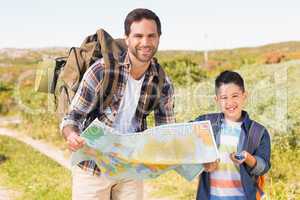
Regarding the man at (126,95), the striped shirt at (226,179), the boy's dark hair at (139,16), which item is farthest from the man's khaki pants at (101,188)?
the boy's dark hair at (139,16)

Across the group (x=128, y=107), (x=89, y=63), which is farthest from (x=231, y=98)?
(x=89, y=63)

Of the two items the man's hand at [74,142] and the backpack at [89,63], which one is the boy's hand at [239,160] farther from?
the man's hand at [74,142]

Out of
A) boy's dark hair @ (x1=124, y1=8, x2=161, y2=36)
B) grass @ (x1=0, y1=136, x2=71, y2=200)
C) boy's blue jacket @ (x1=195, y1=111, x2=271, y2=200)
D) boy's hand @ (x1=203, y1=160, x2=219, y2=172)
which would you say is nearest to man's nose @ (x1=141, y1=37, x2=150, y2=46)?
boy's dark hair @ (x1=124, y1=8, x2=161, y2=36)

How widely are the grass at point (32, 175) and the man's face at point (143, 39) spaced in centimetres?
469

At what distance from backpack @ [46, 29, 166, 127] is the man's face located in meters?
0.13

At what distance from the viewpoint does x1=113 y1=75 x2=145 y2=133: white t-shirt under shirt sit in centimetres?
305

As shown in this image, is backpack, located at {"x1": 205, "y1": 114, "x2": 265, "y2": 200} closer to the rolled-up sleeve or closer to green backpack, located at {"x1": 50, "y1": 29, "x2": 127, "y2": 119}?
the rolled-up sleeve

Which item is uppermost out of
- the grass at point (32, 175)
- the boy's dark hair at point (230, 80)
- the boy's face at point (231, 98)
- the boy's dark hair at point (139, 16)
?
the boy's dark hair at point (139, 16)

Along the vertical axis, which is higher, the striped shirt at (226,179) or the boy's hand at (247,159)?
the boy's hand at (247,159)

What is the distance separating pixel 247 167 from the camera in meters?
3.04

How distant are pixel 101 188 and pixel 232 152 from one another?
30.6 inches

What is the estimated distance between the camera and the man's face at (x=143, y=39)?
2.97 meters

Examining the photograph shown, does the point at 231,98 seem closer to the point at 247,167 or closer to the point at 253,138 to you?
the point at 253,138

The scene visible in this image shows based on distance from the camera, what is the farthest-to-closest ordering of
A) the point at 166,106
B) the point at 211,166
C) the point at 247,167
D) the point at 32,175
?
the point at 32,175 → the point at 166,106 → the point at 247,167 → the point at 211,166
